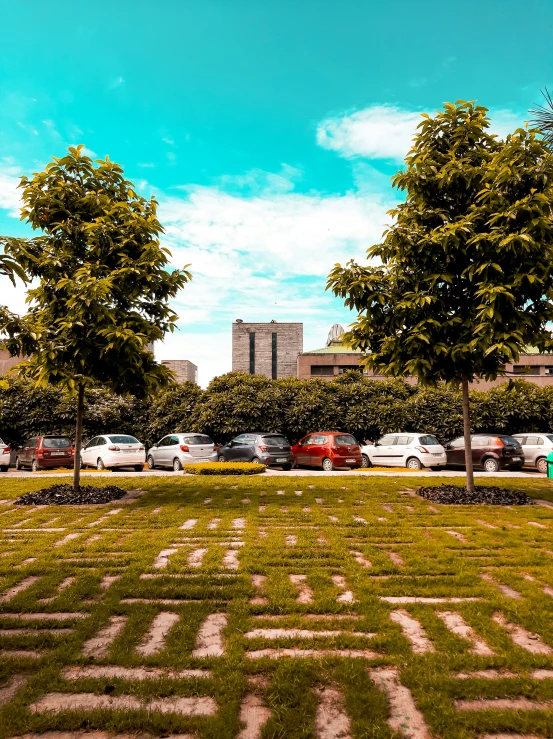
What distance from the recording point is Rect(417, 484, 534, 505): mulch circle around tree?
9.87 m

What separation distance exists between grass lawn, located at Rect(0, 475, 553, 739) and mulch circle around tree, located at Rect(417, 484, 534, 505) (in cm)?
220

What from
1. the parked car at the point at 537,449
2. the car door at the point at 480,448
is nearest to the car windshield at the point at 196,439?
the car door at the point at 480,448

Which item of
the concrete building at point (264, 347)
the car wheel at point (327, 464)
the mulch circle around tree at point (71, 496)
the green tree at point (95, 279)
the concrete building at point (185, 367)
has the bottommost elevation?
the car wheel at point (327, 464)

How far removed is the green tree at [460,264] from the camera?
28.5ft

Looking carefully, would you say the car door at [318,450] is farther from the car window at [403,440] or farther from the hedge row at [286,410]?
the hedge row at [286,410]

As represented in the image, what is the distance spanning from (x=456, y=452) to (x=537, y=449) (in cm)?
318

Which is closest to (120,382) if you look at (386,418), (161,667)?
(161,667)

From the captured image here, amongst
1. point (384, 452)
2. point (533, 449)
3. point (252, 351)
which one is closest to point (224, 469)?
point (384, 452)

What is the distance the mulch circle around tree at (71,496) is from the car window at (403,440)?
12.8 m

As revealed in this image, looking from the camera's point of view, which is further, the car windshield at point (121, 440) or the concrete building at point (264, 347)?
the concrete building at point (264, 347)

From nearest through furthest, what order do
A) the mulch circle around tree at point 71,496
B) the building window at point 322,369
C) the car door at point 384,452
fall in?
the mulch circle around tree at point 71,496 → the car door at point 384,452 → the building window at point 322,369

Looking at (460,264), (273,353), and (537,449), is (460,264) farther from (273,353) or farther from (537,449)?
(273,353)

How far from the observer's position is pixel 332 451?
20.5 meters

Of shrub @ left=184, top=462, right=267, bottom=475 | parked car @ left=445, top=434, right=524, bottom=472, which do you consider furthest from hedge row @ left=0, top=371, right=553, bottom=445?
shrub @ left=184, top=462, right=267, bottom=475
